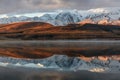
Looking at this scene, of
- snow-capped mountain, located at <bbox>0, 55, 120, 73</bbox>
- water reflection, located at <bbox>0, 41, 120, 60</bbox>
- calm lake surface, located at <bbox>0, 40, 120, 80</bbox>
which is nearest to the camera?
calm lake surface, located at <bbox>0, 40, 120, 80</bbox>

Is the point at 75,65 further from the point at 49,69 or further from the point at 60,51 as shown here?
the point at 60,51

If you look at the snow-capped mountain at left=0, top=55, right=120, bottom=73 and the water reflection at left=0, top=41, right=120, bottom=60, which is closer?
the snow-capped mountain at left=0, top=55, right=120, bottom=73

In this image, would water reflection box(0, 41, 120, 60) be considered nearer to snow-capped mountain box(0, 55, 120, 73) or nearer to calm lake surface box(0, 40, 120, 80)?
calm lake surface box(0, 40, 120, 80)

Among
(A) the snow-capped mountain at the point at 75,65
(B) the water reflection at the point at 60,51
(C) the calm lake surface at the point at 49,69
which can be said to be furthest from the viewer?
(B) the water reflection at the point at 60,51

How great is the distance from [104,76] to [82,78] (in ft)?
7.86

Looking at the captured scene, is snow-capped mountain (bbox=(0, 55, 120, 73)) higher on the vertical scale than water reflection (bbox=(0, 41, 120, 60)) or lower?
higher

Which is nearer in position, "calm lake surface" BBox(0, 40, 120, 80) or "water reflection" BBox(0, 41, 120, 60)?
"calm lake surface" BBox(0, 40, 120, 80)

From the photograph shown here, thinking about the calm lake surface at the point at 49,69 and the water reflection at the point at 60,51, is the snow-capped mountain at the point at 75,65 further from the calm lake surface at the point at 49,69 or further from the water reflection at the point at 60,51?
the water reflection at the point at 60,51

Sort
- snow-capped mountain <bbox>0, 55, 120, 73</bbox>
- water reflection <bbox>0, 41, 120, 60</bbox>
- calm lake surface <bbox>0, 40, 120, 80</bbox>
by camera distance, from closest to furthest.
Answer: calm lake surface <bbox>0, 40, 120, 80</bbox> → snow-capped mountain <bbox>0, 55, 120, 73</bbox> → water reflection <bbox>0, 41, 120, 60</bbox>

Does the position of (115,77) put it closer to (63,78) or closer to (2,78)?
(63,78)

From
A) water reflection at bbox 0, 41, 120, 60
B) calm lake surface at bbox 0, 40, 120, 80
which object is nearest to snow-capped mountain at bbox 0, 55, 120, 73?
calm lake surface at bbox 0, 40, 120, 80

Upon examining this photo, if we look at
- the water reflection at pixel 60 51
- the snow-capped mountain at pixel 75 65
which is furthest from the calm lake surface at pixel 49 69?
the snow-capped mountain at pixel 75 65

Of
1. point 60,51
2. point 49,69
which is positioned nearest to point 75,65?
point 49,69

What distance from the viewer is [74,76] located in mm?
30234
